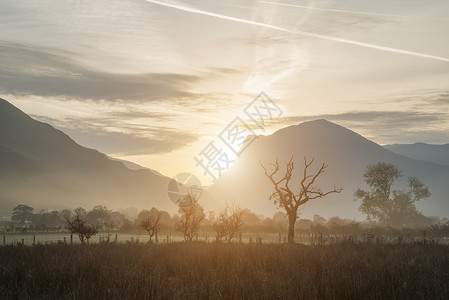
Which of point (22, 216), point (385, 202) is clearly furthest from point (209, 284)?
point (22, 216)

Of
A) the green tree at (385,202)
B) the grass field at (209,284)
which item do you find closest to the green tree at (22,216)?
the green tree at (385,202)

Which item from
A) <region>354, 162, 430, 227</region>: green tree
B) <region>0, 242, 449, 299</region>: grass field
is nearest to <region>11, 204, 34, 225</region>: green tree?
<region>354, 162, 430, 227</region>: green tree

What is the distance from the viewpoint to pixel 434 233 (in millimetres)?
63688

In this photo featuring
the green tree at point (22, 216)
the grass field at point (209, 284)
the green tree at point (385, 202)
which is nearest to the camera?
the grass field at point (209, 284)

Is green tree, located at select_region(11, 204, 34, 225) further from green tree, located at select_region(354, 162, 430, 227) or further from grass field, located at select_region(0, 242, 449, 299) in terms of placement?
grass field, located at select_region(0, 242, 449, 299)

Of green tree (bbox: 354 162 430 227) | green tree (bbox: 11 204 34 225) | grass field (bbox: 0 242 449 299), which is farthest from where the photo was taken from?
green tree (bbox: 11 204 34 225)

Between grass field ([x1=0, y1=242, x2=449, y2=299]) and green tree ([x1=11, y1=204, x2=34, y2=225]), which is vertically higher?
grass field ([x1=0, y1=242, x2=449, y2=299])

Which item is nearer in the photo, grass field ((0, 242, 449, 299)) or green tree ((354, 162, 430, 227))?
grass field ((0, 242, 449, 299))

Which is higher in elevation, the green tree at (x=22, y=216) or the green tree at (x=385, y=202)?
the green tree at (x=385, y=202)

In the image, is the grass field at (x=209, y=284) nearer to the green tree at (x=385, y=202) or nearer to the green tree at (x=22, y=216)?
the green tree at (x=385, y=202)

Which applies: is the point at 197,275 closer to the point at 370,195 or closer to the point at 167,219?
the point at 370,195

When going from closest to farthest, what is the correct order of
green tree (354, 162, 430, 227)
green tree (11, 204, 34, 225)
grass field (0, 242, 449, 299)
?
1. grass field (0, 242, 449, 299)
2. green tree (354, 162, 430, 227)
3. green tree (11, 204, 34, 225)

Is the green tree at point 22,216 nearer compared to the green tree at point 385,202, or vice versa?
the green tree at point 385,202

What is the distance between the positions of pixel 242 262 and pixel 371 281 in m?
3.74
